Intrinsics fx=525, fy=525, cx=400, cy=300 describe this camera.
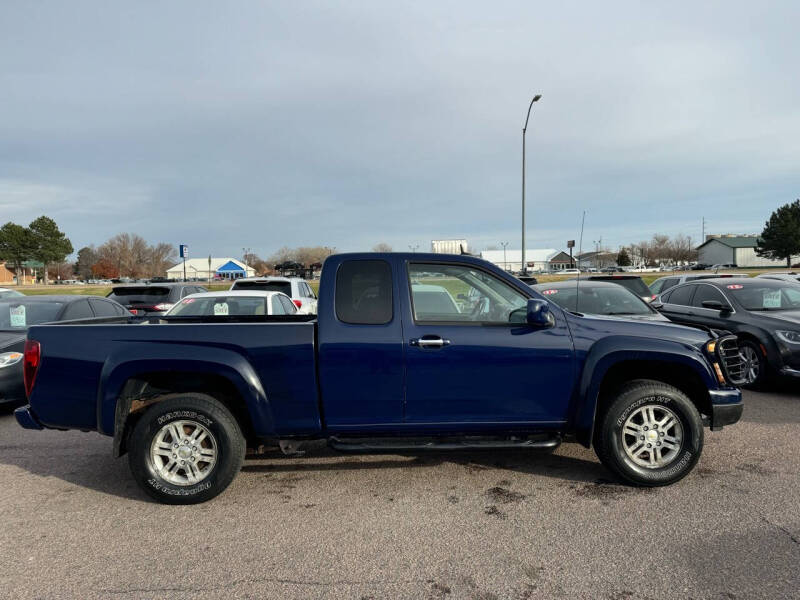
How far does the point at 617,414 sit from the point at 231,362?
2970mm

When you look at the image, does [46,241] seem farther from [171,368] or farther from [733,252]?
[733,252]

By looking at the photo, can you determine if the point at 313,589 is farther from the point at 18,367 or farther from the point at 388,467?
the point at 18,367

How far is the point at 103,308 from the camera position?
836 centimetres

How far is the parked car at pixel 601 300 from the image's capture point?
302 inches

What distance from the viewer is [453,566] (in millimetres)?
3049

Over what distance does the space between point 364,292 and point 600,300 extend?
5.27m

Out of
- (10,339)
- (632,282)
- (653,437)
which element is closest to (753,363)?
(632,282)

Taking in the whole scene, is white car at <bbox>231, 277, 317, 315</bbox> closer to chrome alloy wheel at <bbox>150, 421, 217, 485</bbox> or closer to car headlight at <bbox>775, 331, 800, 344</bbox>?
chrome alloy wheel at <bbox>150, 421, 217, 485</bbox>

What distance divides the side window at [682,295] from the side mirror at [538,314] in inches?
268

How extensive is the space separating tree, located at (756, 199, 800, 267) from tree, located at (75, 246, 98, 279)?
504 feet

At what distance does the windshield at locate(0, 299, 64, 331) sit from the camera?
23.4 ft

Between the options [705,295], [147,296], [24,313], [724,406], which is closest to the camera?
[724,406]

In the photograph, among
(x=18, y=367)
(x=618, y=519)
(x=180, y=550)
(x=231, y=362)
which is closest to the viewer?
(x=180, y=550)

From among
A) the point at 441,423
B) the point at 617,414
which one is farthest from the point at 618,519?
the point at 441,423
